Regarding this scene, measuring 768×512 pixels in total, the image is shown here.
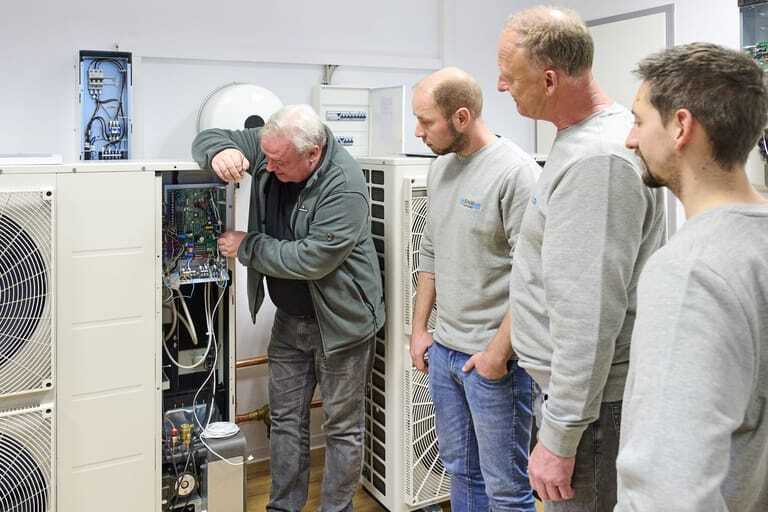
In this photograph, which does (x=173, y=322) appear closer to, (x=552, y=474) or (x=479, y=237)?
(x=479, y=237)

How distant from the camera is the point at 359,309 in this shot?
7.67 feet

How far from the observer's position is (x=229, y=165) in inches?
84.4

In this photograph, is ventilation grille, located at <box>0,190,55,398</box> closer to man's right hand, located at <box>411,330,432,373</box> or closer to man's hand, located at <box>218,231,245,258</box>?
man's hand, located at <box>218,231,245,258</box>

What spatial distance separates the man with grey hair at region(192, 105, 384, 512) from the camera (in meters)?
2.21

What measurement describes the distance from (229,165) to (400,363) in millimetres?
923

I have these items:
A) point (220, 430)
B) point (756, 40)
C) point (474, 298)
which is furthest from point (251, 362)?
point (756, 40)

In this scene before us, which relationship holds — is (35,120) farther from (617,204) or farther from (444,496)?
(617,204)

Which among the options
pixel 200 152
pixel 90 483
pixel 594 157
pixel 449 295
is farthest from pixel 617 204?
pixel 90 483

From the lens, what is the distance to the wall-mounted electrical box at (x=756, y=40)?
269 centimetres

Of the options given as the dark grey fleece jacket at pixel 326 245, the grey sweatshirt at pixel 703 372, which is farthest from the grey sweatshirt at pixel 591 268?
the dark grey fleece jacket at pixel 326 245

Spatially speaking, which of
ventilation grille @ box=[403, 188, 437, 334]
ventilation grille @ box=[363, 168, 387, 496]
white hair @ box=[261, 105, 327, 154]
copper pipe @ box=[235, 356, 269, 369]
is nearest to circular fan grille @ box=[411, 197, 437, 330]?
ventilation grille @ box=[403, 188, 437, 334]

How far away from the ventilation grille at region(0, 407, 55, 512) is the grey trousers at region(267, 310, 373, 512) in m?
0.75

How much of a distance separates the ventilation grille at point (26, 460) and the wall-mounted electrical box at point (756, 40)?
2536 mm

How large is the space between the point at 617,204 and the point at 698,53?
0.33 m
